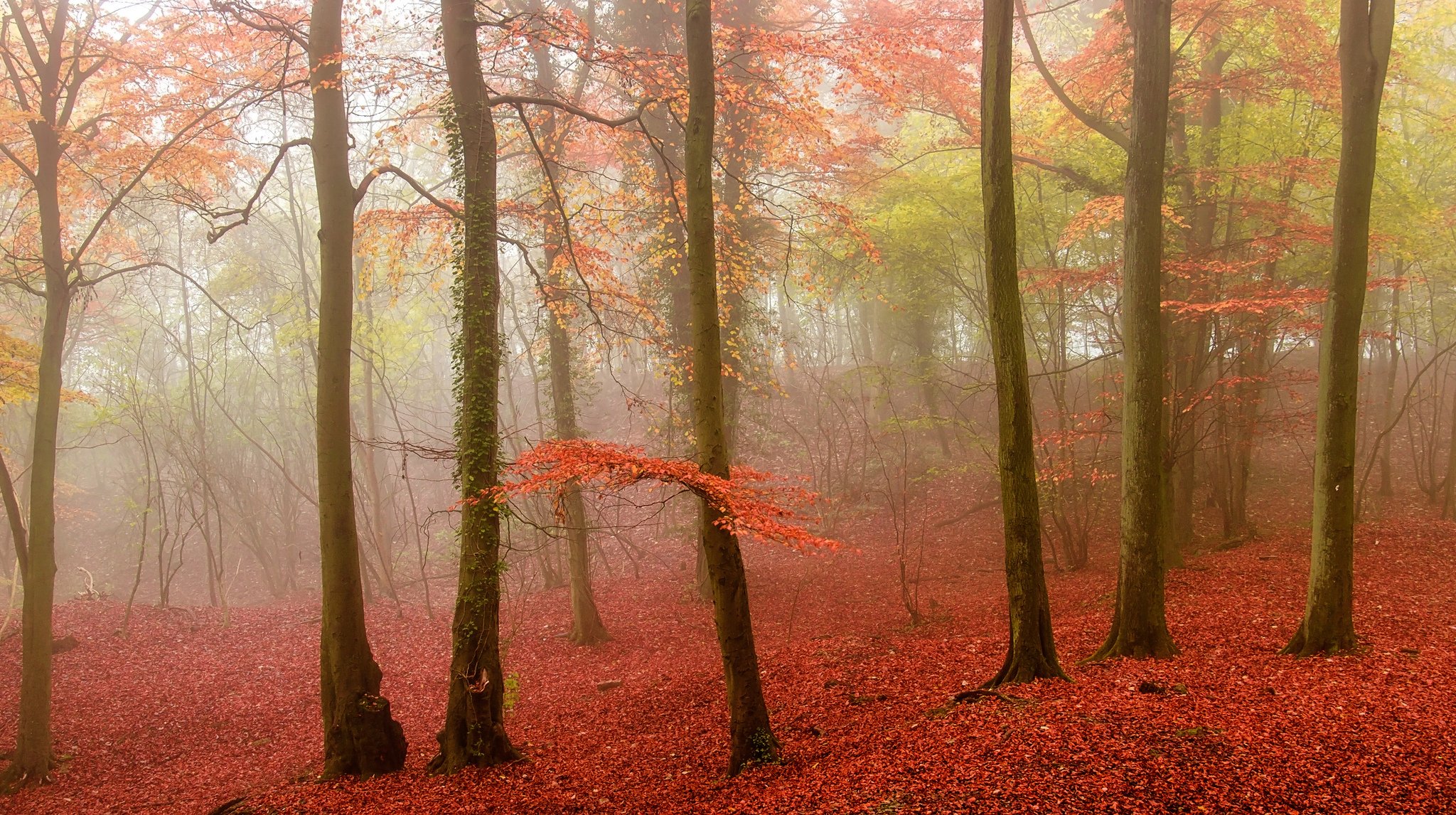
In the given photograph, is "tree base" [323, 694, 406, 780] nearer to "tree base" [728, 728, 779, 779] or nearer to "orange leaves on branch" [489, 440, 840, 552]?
"orange leaves on branch" [489, 440, 840, 552]

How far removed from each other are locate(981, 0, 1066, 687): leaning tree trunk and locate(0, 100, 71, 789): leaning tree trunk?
9575 millimetres

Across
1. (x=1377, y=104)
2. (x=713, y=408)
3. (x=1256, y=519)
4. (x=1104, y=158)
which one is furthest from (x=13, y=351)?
(x=1256, y=519)

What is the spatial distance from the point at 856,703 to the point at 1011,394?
3141mm

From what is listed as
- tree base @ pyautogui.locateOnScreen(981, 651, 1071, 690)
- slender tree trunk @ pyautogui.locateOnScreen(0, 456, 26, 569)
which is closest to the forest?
tree base @ pyautogui.locateOnScreen(981, 651, 1071, 690)

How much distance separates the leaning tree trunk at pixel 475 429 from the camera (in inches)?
247

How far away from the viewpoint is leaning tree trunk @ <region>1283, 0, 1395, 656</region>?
239 inches

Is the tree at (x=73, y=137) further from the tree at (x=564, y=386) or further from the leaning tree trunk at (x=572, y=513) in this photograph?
the leaning tree trunk at (x=572, y=513)

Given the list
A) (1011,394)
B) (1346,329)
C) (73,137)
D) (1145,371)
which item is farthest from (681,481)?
(73,137)

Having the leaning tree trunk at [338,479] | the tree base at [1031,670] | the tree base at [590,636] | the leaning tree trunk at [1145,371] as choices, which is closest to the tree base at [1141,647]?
the leaning tree trunk at [1145,371]

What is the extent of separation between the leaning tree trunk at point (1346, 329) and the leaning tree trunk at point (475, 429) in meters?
6.79

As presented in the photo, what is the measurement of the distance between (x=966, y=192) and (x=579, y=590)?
9.81 meters

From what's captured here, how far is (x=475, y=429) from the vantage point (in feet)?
21.1

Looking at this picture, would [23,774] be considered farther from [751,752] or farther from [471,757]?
[751,752]

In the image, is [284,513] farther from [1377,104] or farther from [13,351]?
[1377,104]
